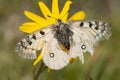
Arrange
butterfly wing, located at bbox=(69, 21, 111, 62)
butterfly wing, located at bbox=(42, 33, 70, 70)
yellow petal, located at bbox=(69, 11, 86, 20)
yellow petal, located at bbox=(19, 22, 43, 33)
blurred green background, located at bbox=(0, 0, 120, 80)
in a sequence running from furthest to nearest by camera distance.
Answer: blurred green background, located at bbox=(0, 0, 120, 80)
yellow petal, located at bbox=(69, 11, 86, 20)
yellow petal, located at bbox=(19, 22, 43, 33)
butterfly wing, located at bbox=(69, 21, 111, 62)
butterfly wing, located at bbox=(42, 33, 70, 70)

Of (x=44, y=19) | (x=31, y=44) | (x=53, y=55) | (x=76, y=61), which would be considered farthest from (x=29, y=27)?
(x=76, y=61)

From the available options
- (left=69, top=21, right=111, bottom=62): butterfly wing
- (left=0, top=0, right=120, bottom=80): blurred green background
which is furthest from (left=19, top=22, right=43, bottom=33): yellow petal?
(left=0, top=0, right=120, bottom=80): blurred green background

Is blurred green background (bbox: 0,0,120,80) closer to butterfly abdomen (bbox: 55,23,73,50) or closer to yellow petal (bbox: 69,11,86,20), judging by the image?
yellow petal (bbox: 69,11,86,20)

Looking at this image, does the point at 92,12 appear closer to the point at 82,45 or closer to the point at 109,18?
the point at 109,18

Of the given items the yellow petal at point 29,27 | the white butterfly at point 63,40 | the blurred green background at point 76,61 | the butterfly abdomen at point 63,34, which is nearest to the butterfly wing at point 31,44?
the white butterfly at point 63,40

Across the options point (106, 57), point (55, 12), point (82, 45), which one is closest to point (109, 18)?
point (106, 57)

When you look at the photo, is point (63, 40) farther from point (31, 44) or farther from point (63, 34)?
point (31, 44)

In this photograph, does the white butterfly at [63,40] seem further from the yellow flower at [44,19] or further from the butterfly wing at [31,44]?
the yellow flower at [44,19]
